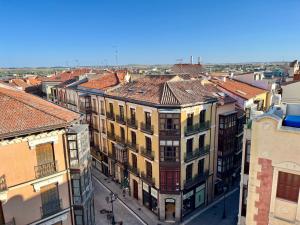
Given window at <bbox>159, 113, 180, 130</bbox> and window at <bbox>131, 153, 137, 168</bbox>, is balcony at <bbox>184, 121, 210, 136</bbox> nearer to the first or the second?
window at <bbox>159, 113, 180, 130</bbox>

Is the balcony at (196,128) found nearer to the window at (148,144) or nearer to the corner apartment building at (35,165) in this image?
the window at (148,144)

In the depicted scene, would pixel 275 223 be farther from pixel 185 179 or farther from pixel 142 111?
pixel 142 111

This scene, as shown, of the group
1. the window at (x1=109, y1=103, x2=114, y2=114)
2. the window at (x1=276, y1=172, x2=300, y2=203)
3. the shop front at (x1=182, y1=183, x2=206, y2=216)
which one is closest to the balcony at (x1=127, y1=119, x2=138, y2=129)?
the window at (x1=109, y1=103, x2=114, y2=114)

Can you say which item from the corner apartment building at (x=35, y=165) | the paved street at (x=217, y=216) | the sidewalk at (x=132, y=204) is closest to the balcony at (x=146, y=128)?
the corner apartment building at (x=35, y=165)

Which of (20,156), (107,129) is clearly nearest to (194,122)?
(107,129)

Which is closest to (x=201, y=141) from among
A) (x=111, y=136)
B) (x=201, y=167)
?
(x=201, y=167)

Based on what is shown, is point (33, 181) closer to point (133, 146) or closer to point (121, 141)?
point (133, 146)
